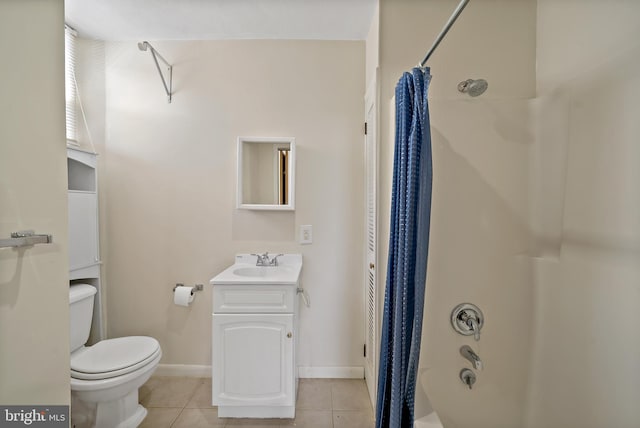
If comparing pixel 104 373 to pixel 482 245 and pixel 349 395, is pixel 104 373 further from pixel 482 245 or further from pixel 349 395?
pixel 482 245

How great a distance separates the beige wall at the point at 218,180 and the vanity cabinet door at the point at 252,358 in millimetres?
475

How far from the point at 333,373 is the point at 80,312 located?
5.57 feet

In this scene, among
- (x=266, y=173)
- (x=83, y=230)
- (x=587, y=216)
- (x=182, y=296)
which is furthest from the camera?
(x=266, y=173)

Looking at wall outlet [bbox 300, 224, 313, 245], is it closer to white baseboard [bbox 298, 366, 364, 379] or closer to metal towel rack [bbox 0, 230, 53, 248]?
white baseboard [bbox 298, 366, 364, 379]

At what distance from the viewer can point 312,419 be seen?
1.56 meters

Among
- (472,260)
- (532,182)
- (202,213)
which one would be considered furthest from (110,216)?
(532,182)

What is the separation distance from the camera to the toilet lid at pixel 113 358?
131 cm

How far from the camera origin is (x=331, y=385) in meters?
1.86

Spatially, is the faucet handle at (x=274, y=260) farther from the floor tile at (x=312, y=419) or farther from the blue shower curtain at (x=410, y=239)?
the blue shower curtain at (x=410, y=239)

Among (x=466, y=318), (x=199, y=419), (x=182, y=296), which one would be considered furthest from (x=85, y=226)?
(x=466, y=318)

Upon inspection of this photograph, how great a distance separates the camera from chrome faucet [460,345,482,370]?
46.9 inches

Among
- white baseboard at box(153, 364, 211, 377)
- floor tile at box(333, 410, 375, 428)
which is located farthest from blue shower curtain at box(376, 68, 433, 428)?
white baseboard at box(153, 364, 211, 377)

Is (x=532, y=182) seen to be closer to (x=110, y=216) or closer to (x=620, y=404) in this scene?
(x=620, y=404)

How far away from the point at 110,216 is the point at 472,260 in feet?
7.93
